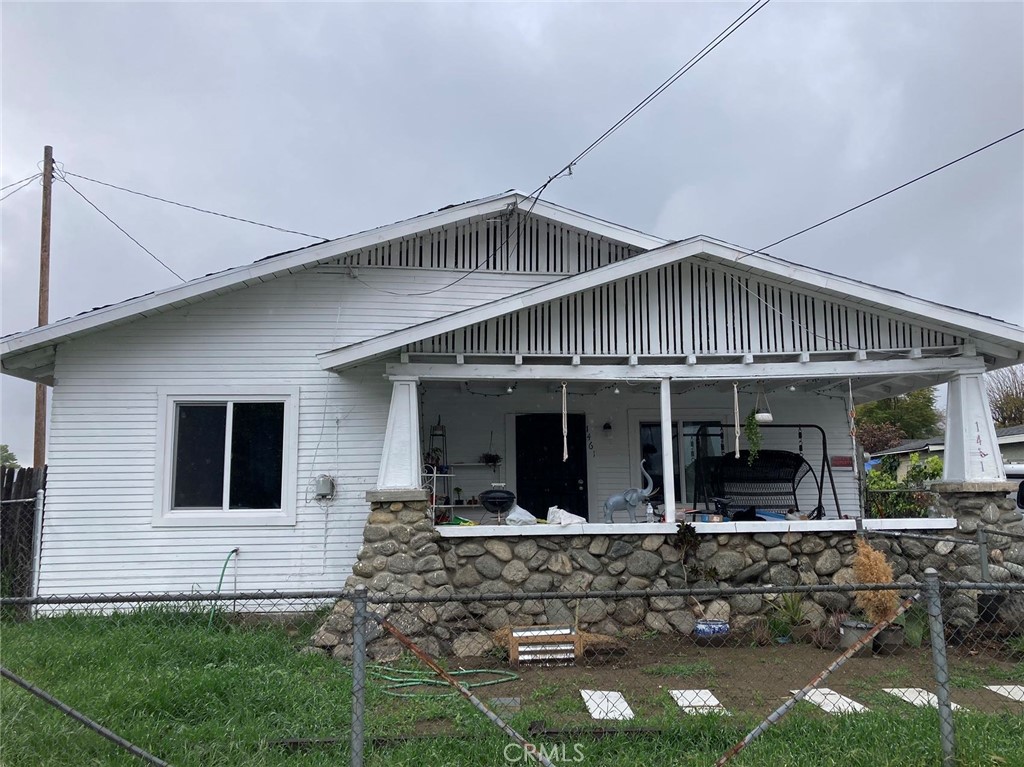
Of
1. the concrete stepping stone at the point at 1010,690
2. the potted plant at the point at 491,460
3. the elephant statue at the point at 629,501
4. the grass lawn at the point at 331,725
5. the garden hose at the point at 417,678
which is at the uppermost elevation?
the potted plant at the point at 491,460

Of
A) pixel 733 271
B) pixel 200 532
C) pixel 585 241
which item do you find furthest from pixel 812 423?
pixel 200 532

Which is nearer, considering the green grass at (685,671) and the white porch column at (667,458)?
the green grass at (685,671)

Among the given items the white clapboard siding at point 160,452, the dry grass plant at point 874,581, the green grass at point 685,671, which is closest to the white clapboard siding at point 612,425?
the white clapboard siding at point 160,452

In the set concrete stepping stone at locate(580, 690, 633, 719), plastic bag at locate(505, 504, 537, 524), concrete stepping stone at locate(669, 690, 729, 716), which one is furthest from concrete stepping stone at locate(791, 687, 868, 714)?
plastic bag at locate(505, 504, 537, 524)

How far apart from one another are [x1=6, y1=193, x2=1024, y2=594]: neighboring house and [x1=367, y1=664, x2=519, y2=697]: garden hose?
2011 mm

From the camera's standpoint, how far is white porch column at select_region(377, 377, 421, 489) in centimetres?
757

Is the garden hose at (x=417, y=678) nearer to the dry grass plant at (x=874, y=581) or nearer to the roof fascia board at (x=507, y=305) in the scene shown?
the roof fascia board at (x=507, y=305)

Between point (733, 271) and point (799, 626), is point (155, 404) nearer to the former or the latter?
point (733, 271)

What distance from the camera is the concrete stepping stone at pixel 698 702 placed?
4825 millimetres

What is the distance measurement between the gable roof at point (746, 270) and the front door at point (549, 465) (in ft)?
9.98

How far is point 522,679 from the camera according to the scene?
600 cm

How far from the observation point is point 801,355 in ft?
26.6

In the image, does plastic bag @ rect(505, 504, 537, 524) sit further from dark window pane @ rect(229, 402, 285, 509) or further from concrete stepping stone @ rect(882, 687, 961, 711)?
concrete stepping stone @ rect(882, 687, 961, 711)

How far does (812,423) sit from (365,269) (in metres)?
6.73
